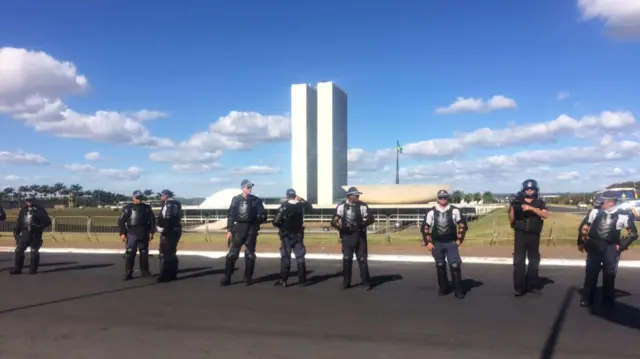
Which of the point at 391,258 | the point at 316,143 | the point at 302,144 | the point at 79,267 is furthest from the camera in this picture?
the point at 316,143

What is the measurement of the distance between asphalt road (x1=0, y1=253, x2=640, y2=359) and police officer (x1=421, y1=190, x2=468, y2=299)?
30 cm

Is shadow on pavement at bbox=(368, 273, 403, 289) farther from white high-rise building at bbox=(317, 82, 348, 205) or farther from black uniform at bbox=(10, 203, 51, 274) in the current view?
white high-rise building at bbox=(317, 82, 348, 205)

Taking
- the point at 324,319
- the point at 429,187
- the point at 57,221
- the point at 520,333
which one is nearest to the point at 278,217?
the point at 324,319

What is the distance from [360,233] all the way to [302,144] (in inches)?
3089

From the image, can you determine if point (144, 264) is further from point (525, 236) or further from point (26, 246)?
point (525, 236)

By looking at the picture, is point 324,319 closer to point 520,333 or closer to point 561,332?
point 520,333

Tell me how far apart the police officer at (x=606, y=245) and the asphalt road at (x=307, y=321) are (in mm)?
313

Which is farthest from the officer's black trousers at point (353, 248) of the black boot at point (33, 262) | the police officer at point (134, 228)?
the black boot at point (33, 262)

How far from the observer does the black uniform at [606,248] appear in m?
8.20

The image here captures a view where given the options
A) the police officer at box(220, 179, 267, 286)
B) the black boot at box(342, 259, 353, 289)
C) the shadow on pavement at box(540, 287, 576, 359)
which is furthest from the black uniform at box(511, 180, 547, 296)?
the police officer at box(220, 179, 267, 286)

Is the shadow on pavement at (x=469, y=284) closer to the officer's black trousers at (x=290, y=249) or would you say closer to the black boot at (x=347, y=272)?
the black boot at (x=347, y=272)

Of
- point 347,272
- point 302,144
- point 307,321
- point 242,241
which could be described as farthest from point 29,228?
point 302,144

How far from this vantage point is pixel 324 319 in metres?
7.64

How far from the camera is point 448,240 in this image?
30.3ft
